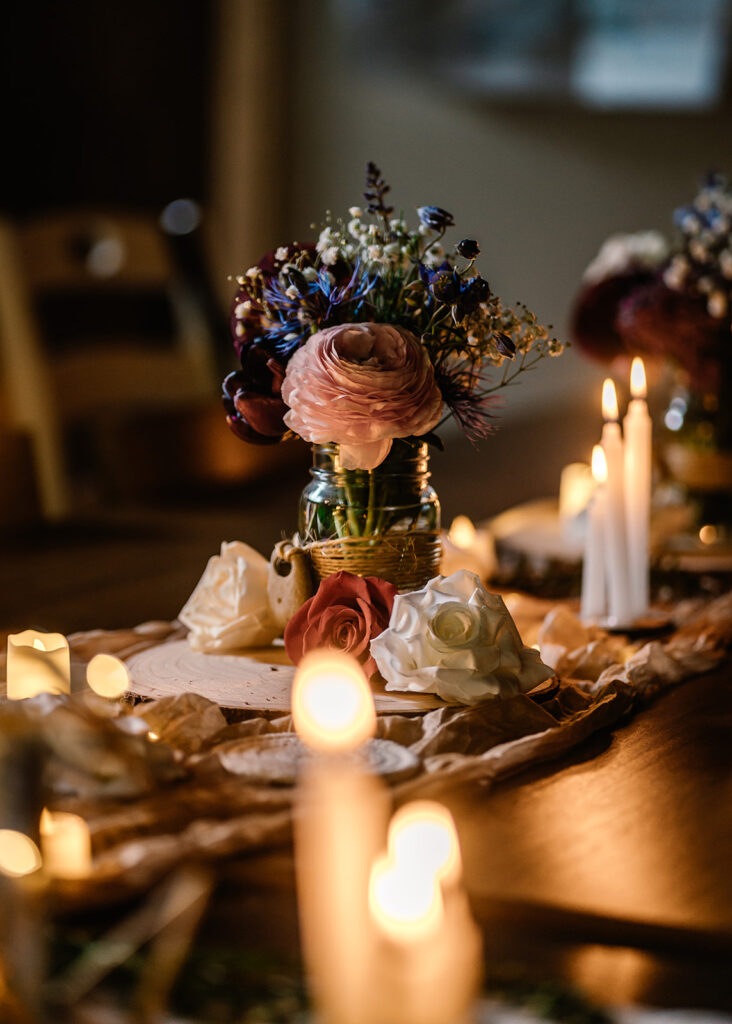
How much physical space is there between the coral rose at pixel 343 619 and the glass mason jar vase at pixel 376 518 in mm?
47

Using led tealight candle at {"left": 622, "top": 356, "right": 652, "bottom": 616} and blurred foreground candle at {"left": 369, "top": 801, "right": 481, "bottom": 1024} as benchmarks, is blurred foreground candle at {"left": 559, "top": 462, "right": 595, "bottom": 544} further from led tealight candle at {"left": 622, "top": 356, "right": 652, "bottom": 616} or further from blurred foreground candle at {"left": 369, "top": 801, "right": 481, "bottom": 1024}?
blurred foreground candle at {"left": 369, "top": 801, "right": 481, "bottom": 1024}

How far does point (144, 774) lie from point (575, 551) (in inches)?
37.9

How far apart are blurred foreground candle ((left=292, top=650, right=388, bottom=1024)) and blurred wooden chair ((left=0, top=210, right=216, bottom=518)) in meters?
1.26

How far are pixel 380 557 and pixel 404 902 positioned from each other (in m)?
0.39

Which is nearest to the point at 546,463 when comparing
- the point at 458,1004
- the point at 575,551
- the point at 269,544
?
the point at 575,551

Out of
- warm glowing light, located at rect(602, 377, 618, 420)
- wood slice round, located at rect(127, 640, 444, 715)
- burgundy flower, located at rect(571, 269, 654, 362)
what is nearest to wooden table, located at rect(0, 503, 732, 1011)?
wood slice round, located at rect(127, 640, 444, 715)

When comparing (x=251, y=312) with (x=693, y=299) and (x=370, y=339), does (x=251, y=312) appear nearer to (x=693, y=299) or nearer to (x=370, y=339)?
(x=370, y=339)

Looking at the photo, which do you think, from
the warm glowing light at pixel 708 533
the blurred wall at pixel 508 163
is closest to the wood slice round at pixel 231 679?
the warm glowing light at pixel 708 533

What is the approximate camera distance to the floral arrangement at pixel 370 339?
852mm

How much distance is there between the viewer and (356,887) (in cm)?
59

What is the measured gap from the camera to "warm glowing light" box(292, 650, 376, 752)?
77 cm

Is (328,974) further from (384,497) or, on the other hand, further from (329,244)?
(329,244)

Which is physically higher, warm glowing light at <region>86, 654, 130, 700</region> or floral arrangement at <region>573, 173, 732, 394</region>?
floral arrangement at <region>573, 173, 732, 394</region>

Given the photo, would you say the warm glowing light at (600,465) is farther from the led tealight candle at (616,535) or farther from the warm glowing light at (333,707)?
the warm glowing light at (333,707)
